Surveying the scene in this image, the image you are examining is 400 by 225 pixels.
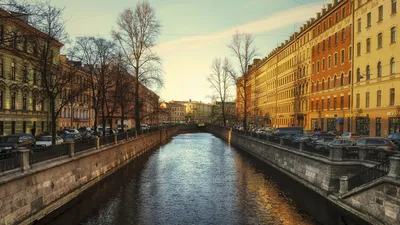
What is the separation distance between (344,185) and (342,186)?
15cm

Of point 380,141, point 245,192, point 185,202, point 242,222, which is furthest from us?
point 380,141

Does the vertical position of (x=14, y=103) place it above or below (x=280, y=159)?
above

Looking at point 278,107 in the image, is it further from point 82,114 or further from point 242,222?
point 242,222

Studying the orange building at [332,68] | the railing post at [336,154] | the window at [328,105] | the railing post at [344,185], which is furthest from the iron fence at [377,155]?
the window at [328,105]

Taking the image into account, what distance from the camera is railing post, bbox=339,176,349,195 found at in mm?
17234

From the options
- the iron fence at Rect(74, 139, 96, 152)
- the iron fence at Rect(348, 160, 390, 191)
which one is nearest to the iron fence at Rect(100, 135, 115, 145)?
the iron fence at Rect(74, 139, 96, 152)

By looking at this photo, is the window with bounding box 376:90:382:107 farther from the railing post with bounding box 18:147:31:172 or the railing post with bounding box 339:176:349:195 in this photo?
the railing post with bounding box 18:147:31:172

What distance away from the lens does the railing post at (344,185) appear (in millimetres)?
17234

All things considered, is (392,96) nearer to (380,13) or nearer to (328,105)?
(380,13)

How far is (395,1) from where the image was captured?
3956cm

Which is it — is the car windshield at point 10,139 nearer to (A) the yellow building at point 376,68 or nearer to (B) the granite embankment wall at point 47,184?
(B) the granite embankment wall at point 47,184

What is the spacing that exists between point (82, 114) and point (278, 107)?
4758 cm

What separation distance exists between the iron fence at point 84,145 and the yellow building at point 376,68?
31.6 m

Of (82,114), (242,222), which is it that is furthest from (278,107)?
(242,222)
